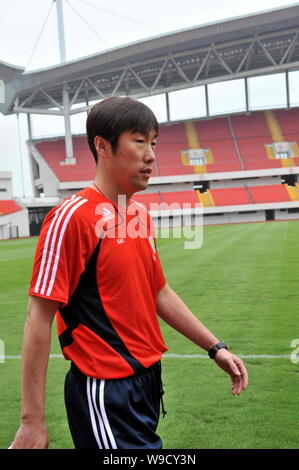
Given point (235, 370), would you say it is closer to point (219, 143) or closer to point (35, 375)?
point (35, 375)

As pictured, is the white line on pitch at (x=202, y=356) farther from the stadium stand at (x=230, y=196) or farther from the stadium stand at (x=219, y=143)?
the stadium stand at (x=219, y=143)

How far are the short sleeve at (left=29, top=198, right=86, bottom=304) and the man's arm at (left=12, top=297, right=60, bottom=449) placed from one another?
4 cm

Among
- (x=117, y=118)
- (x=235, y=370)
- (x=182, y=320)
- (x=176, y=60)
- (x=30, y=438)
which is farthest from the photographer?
(x=176, y=60)

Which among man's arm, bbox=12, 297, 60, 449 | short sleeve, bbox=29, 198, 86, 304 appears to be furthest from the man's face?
man's arm, bbox=12, 297, 60, 449

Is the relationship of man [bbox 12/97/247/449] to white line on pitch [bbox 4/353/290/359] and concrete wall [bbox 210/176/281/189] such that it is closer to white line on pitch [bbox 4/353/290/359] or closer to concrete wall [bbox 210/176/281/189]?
white line on pitch [bbox 4/353/290/359]

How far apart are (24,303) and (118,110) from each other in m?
7.64

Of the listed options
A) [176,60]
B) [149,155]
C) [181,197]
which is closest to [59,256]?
[149,155]

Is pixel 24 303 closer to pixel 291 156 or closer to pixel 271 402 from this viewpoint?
pixel 271 402

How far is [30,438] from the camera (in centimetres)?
142

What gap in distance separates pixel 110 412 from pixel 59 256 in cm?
56

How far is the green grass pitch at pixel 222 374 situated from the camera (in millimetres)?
3279

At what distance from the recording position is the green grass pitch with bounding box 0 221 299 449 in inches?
129

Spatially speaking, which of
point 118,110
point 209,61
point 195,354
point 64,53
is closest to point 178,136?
point 209,61

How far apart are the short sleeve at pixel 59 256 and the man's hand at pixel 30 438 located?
15.3 inches
